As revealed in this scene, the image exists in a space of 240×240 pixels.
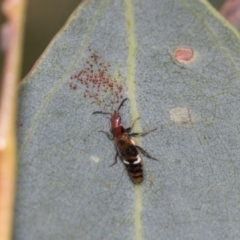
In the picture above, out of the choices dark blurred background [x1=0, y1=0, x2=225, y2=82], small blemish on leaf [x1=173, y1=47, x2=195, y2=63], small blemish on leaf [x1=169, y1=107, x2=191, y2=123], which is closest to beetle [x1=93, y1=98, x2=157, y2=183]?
small blemish on leaf [x1=169, y1=107, x2=191, y2=123]

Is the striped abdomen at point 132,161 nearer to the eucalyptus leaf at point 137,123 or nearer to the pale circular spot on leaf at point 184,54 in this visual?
the eucalyptus leaf at point 137,123

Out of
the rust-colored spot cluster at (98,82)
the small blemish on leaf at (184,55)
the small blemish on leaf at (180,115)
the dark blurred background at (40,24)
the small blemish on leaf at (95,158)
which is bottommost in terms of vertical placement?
the dark blurred background at (40,24)

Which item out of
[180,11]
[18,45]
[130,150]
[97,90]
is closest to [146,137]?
[130,150]

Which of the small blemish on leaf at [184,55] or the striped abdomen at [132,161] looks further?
the small blemish on leaf at [184,55]

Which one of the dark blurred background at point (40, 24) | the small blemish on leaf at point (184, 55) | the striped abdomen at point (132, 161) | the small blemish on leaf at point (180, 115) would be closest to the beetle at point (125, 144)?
the striped abdomen at point (132, 161)

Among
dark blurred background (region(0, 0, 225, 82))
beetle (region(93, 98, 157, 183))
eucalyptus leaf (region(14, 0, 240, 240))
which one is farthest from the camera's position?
dark blurred background (region(0, 0, 225, 82))

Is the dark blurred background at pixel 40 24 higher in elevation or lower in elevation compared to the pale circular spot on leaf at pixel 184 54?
lower

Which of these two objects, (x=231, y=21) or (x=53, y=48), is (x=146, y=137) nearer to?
(x=53, y=48)

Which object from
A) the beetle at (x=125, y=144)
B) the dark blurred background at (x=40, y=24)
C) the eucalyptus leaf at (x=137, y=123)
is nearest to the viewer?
the eucalyptus leaf at (x=137, y=123)

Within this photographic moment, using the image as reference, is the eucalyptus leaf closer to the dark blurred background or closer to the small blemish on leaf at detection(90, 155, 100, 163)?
the small blemish on leaf at detection(90, 155, 100, 163)
